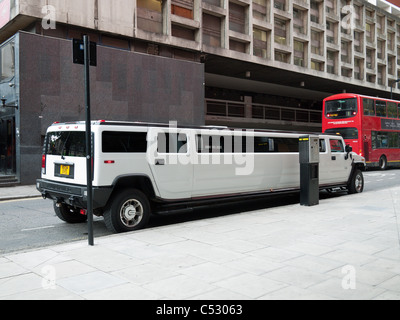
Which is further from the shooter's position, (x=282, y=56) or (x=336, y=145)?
(x=282, y=56)

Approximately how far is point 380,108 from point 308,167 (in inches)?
645

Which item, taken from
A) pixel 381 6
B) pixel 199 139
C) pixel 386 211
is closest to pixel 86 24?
pixel 199 139

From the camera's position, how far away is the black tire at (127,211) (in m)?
6.98

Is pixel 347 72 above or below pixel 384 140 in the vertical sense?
above

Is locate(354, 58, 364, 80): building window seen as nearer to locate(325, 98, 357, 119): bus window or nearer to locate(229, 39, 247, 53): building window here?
locate(229, 39, 247, 53): building window

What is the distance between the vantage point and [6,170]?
18438mm

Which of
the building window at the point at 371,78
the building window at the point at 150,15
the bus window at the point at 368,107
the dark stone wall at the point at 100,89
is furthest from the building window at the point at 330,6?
the building window at the point at 150,15

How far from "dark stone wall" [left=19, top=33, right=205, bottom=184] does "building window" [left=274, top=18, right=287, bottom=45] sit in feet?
32.3

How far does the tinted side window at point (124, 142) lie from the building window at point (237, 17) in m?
21.3

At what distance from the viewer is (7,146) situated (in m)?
18.4

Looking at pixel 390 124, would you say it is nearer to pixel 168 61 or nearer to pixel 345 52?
pixel 168 61

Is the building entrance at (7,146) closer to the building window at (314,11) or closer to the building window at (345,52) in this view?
the building window at (314,11)

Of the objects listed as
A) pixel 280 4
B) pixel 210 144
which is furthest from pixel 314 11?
pixel 210 144

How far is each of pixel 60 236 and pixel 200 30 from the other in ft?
63.3
